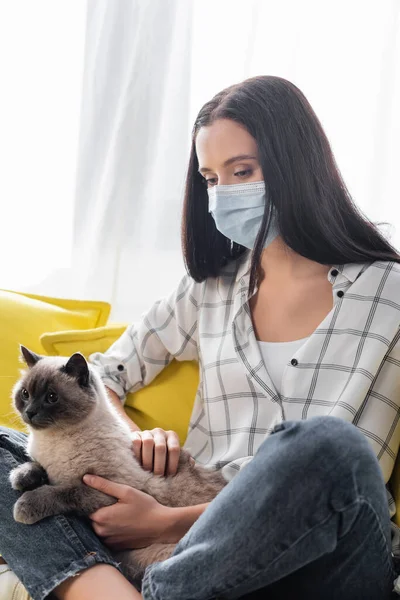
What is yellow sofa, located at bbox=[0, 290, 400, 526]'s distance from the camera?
1828 millimetres

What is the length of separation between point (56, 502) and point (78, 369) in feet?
0.92

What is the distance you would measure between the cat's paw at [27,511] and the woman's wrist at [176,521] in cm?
26

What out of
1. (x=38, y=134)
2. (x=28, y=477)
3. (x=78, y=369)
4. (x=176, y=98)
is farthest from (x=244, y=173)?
(x=38, y=134)

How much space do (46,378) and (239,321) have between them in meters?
0.51

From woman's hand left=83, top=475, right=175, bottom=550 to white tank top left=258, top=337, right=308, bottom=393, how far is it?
391mm

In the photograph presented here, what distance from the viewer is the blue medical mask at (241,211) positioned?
1627 mm

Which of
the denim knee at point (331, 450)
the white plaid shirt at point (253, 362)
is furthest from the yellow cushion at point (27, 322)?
the denim knee at point (331, 450)

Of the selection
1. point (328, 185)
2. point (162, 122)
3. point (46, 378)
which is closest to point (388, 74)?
point (162, 122)

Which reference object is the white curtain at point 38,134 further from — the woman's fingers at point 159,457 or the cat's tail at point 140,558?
the cat's tail at point 140,558

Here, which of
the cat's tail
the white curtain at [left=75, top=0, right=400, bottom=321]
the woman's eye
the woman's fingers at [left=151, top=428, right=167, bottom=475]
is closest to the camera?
the cat's tail

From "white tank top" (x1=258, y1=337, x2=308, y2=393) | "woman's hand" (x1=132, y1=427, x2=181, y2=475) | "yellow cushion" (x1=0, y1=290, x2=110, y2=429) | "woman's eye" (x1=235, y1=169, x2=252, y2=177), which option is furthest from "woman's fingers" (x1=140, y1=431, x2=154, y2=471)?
"woman's eye" (x1=235, y1=169, x2=252, y2=177)

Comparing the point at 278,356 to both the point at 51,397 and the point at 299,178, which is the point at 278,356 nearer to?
the point at 299,178

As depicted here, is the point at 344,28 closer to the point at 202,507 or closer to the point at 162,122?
the point at 162,122

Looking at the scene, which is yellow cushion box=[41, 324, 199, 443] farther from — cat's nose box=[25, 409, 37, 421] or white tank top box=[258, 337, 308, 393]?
cat's nose box=[25, 409, 37, 421]
